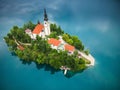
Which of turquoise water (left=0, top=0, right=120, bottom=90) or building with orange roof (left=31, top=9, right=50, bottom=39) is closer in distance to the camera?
turquoise water (left=0, top=0, right=120, bottom=90)

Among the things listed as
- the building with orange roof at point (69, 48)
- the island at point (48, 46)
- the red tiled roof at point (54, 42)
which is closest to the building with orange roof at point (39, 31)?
the island at point (48, 46)

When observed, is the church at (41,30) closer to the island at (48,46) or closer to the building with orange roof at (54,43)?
the island at (48,46)

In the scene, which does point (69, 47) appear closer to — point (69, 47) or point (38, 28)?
point (69, 47)

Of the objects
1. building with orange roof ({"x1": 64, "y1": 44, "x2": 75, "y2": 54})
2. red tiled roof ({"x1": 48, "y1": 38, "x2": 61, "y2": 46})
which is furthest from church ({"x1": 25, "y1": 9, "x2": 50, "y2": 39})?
building with orange roof ({"x1": 64, "y1": 44, "x2": 75, "y2": 54})

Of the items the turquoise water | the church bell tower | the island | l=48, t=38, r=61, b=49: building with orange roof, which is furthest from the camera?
the church bell tower

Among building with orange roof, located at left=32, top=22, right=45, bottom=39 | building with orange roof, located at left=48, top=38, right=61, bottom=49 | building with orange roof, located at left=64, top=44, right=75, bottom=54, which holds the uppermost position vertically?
building with orange roof, located at left=32, top=22, right=45, bottom=39

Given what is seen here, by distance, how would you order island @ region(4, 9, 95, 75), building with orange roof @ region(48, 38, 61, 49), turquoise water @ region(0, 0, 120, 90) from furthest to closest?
building with orange roof @ region(48, 38, 61, 49)
island @ region(4, 9, 95, 75)
turquoise water @ region(0, 0, 120, 90)

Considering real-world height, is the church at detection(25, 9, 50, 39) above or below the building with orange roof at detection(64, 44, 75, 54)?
above

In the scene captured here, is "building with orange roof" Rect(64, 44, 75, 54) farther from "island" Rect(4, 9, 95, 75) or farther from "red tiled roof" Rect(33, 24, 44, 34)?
"red tiled roof" Rect(33, 24, 44, 34)

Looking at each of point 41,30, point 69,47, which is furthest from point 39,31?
point 69,47
